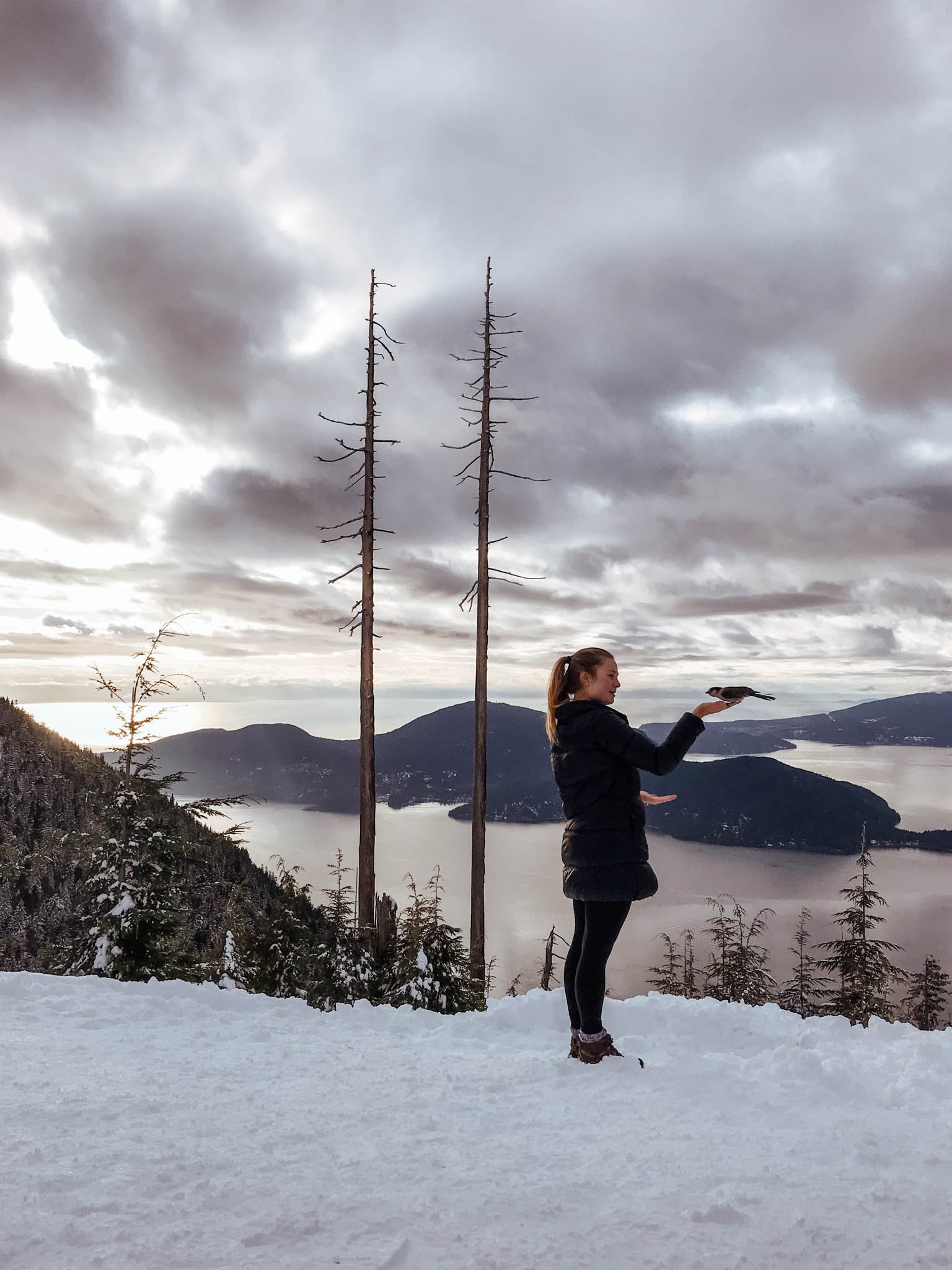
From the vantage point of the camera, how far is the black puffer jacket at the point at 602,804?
155 inches

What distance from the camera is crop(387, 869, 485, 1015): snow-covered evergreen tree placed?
389 inches

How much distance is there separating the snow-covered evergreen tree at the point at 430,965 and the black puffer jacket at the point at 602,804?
6.82 m

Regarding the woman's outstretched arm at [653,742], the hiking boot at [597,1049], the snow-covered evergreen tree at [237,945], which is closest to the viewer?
the woman's outstretched arm at [653,742]

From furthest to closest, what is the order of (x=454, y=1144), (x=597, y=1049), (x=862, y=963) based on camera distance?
1. (x=862, y=963)
2. (x=597, y=1049)
3. (x=454, y=1144)

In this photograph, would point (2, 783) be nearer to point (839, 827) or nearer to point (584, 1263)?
point (584, 1263)

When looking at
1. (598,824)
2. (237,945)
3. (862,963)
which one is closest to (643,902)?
(862,963)

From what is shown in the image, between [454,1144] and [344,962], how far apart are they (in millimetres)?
9452

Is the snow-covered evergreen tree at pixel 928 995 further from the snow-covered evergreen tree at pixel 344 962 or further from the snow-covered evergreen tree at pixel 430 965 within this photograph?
the snow-covered evergreen tree at pixel 344 962

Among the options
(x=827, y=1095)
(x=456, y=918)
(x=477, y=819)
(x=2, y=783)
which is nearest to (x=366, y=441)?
(x=477, y=819)

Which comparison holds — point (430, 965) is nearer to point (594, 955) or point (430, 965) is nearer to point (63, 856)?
point (63, 856)

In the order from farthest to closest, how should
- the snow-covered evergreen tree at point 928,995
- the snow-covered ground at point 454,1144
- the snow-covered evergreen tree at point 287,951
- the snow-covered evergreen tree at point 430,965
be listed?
the snow-covered evergreen tree at point 928,995 → the snow-covered evergreen tree at point 287,951 → the snow-covered evergreen tree at point 430,965 → the snow-covered ground at point 454,1144

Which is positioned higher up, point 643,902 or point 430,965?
point 430,965

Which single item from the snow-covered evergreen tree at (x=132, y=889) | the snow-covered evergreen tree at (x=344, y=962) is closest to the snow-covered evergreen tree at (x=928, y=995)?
the snow-covered evergreen tree at (x=344, y=962)

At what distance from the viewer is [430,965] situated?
1023 centimetres
